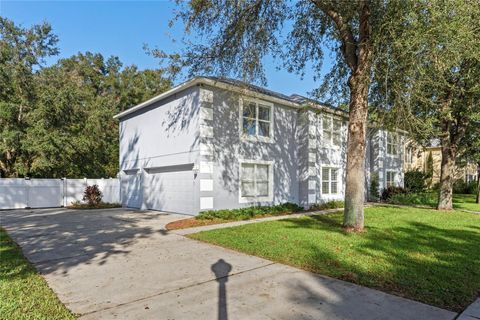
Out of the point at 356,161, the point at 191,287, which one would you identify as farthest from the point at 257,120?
the point at 191,287

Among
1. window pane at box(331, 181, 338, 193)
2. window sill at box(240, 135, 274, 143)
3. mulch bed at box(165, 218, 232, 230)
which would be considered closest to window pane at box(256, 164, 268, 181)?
window sill at box(240, 135, 274, 143)

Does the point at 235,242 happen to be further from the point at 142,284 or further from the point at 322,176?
the point at 322,176

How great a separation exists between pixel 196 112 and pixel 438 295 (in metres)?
10.2

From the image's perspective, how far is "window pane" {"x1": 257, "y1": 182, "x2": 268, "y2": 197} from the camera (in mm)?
14555

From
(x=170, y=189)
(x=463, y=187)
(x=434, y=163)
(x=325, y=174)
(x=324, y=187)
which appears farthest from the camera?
(x=434, y=163)

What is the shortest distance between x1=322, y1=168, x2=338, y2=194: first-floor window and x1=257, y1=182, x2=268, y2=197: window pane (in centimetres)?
429

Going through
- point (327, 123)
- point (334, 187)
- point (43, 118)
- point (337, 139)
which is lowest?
point (334, 187)

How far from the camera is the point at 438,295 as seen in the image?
Result: 14.2ft

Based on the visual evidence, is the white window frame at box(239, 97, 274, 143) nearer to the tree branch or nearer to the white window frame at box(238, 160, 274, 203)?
the white window frame at box(238, 160, 274, 203)

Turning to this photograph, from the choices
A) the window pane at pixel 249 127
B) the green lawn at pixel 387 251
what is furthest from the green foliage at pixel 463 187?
the window pane at pixel 249 127

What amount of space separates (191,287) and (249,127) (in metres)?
10.1

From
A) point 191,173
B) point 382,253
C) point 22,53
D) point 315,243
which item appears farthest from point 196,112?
point 22,53

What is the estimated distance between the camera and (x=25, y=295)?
432 centimetres

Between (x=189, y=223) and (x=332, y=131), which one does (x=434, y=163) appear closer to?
(x=332, y=131)
